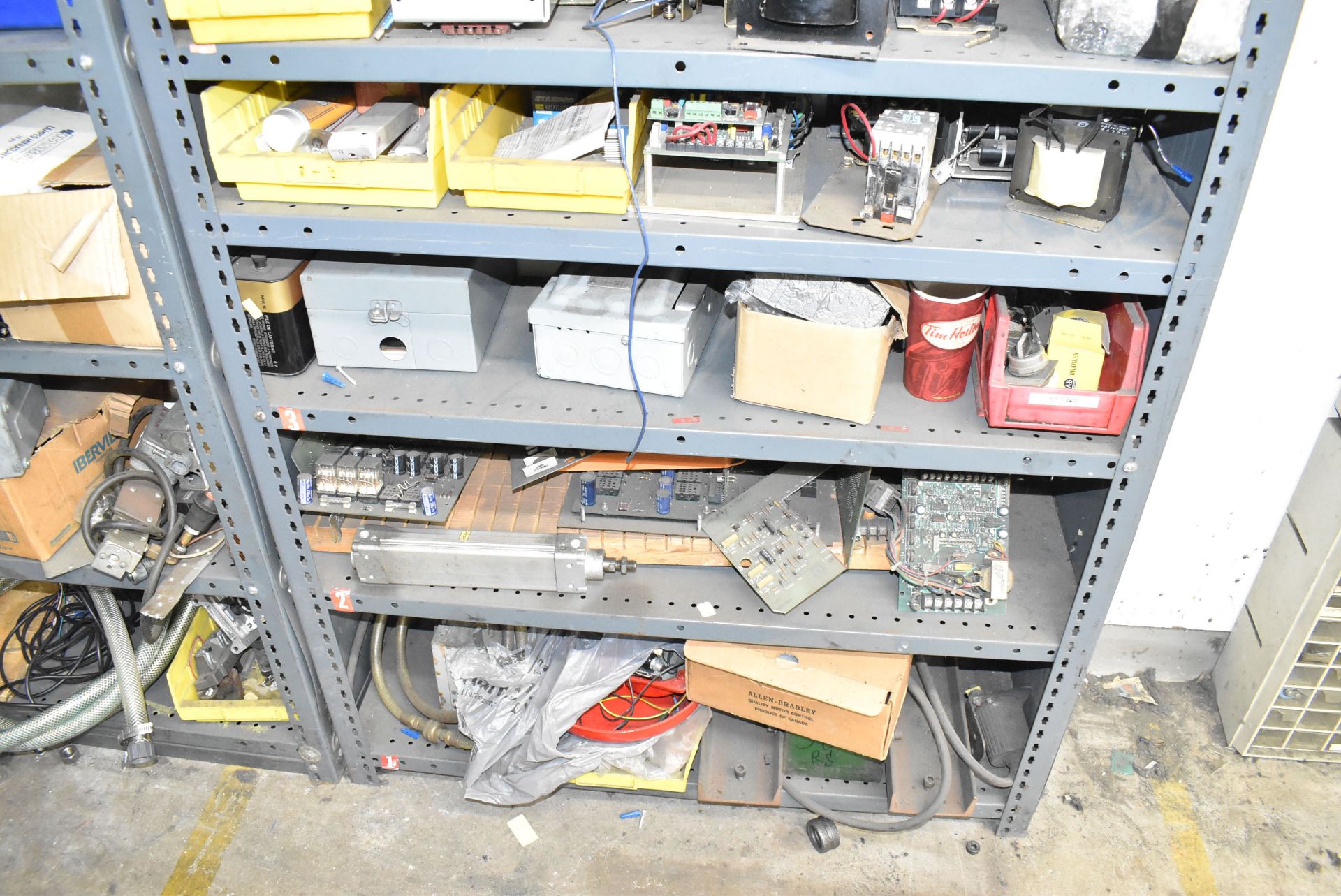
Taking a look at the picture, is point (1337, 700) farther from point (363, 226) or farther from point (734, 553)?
point (363, 226)

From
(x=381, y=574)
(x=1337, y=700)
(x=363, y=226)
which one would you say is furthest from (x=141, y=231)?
(x=1337, y=700)

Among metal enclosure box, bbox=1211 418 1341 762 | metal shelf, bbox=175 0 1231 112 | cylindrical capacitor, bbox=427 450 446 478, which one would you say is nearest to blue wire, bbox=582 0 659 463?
metal shelf, bbox=175 0 1231 112

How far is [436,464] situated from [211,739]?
85 centimetres

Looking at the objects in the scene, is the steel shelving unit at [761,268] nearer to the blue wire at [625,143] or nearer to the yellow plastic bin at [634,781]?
the blue wire at [625,143]

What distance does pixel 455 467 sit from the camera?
1954 millimetres

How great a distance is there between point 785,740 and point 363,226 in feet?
4.44

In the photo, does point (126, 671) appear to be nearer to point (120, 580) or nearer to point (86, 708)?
point (86, 708)

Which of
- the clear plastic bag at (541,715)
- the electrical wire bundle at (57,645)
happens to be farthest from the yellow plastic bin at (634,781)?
the electrical wire bundle at (57,645)

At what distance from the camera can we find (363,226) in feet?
4.79

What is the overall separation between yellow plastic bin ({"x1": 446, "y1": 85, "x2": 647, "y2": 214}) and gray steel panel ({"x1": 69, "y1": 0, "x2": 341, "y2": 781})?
38cm

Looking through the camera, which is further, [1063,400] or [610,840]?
[610,840]

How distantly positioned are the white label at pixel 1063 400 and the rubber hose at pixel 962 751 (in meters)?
0.76

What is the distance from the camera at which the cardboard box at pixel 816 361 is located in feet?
5.08

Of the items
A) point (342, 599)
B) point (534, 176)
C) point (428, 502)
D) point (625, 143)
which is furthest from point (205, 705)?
point (625, 143)
